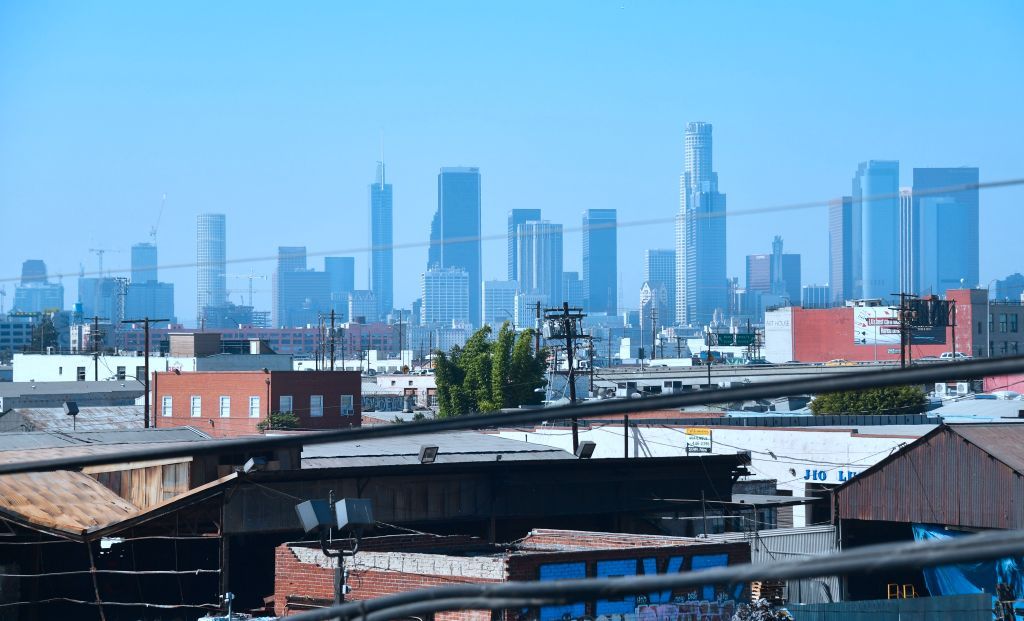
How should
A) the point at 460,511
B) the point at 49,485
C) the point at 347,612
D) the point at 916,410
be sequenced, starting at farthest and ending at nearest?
the point at 916,410 → the point at 460,511 → the point at 49,485 → the point at 347,612

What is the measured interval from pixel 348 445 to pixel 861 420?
19.4 metres

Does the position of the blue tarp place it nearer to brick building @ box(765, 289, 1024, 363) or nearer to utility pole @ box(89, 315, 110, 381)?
utility pole @ box(89, 315, 110, 381)

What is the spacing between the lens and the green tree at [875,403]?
5119 centimetres

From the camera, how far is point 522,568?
16.4m

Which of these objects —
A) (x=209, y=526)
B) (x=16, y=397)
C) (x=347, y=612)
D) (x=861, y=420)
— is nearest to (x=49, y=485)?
(x=209, y=526)

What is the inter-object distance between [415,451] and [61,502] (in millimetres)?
13036

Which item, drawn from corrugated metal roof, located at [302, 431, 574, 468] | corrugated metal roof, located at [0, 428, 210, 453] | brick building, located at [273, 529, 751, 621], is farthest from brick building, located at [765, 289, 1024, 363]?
brick building, located at [273, 529, 751, 621]

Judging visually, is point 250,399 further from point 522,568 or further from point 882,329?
point 882,329

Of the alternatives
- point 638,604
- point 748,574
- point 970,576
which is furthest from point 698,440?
point 748,574

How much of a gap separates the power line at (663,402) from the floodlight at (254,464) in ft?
58.6

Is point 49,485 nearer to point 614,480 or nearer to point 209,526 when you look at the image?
point 209,526

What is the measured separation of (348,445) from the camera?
114ft

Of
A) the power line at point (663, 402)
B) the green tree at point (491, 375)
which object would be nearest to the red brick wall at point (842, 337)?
the green tree at point (491, 375)

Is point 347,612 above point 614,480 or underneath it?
above
